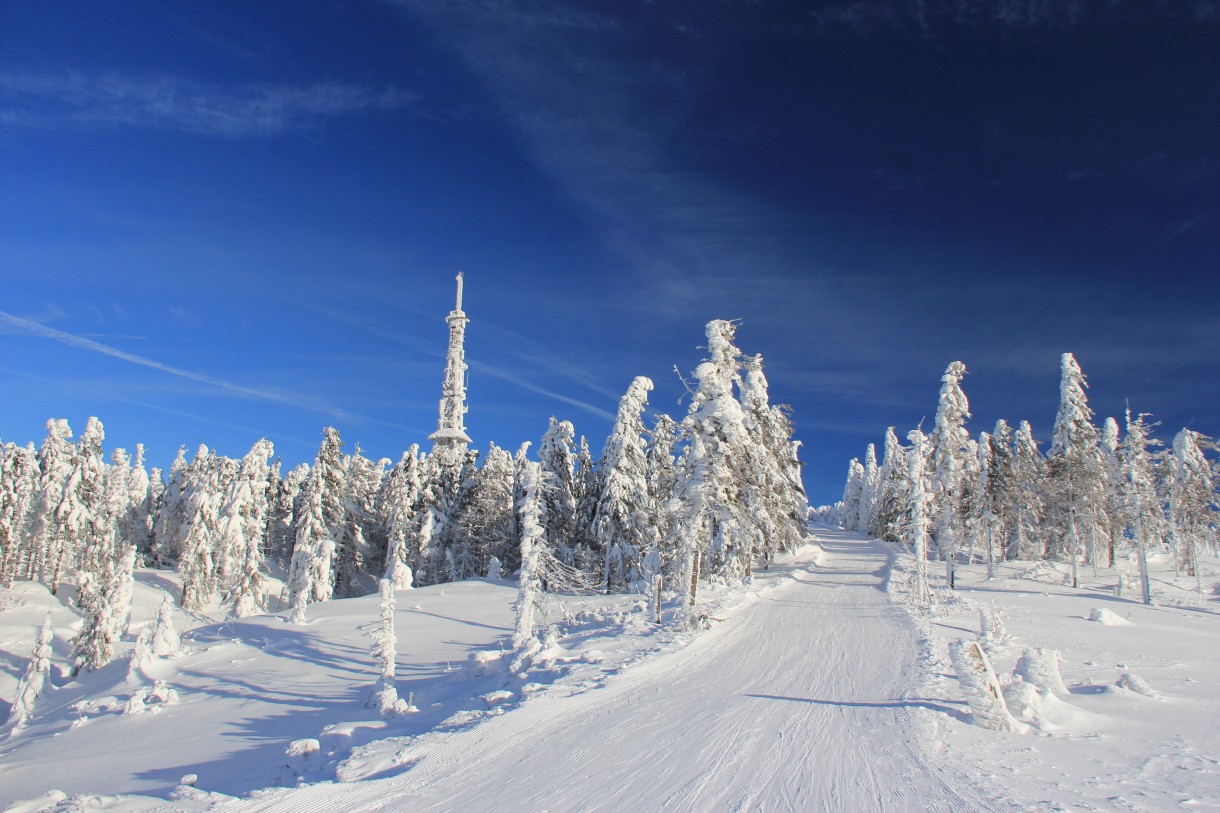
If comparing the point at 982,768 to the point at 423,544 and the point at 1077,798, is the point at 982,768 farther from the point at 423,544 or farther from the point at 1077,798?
the point at 423,544

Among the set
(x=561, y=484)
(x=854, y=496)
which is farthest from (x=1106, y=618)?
(x=854, y=496)

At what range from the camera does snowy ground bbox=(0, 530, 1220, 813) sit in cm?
910

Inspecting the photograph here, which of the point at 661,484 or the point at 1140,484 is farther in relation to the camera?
the point at 1140,484

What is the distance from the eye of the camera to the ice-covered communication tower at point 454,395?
281ft

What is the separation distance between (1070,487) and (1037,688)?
1396 inches

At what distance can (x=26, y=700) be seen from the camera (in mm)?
28797

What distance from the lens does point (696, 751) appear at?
34.6ft

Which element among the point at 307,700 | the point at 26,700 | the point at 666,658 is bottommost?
the point at 26,700

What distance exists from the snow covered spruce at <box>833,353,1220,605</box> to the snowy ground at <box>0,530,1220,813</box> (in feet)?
31.4

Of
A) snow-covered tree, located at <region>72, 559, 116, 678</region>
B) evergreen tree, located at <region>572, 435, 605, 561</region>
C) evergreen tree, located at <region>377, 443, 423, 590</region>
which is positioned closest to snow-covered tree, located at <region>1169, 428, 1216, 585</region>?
evergreen tree, located at <region>572, 435, 605, 561</region>

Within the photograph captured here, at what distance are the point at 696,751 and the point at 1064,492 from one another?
142 ft

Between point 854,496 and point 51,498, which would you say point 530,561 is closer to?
point 51,498

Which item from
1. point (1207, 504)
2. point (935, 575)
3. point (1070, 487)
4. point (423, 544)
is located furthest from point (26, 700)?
point (1207, 504)

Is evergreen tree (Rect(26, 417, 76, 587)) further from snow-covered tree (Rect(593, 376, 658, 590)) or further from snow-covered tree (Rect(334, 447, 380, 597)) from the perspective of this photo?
snow-covered tree (Rect(593, 376, 658, 590))
